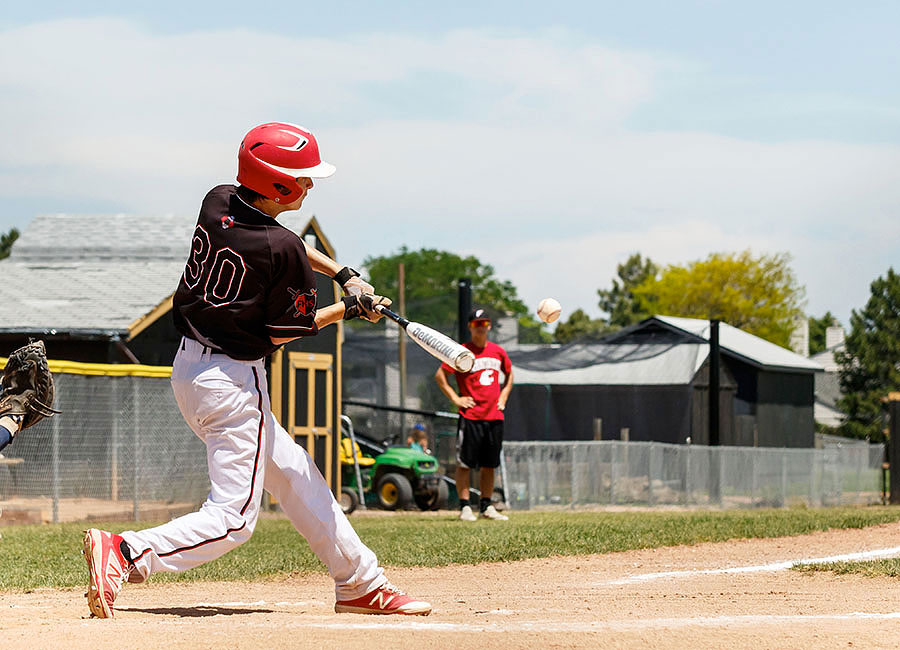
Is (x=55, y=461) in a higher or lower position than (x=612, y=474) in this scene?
higher

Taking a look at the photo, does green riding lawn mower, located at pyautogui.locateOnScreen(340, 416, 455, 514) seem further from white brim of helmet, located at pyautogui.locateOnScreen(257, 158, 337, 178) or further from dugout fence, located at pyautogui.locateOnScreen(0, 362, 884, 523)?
white brim of helmet, located at pyautogui.locateOnScreen(257, 158, 337, 178)

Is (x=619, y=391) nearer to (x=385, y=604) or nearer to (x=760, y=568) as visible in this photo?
(x=760, y=568)

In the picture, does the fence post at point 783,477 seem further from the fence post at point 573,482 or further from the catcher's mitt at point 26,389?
the catcher's mitt at point 26,389

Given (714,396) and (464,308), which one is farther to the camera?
(714,396)

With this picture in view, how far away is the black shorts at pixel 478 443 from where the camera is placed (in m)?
12.9

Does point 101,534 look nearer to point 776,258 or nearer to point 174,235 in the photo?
point 174,235

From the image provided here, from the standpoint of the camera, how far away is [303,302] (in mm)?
5496

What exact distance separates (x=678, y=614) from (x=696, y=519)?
7447 millimetres

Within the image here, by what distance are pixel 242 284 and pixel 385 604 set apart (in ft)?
5.10

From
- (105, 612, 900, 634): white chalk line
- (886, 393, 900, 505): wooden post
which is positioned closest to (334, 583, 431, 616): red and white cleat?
(105, 612, 900, 634): white chalk line

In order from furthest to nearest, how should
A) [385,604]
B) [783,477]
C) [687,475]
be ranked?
1. [783,477]
2. [687,475]
3. [385,604]

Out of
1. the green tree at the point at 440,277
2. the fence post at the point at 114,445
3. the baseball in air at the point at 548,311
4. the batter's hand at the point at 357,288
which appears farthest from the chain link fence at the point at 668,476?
the green tree at the point at 440,277

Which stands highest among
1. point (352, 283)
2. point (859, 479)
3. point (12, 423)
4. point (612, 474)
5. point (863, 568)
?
point (352, 283)

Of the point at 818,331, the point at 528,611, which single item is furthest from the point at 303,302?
the point at 818,331
